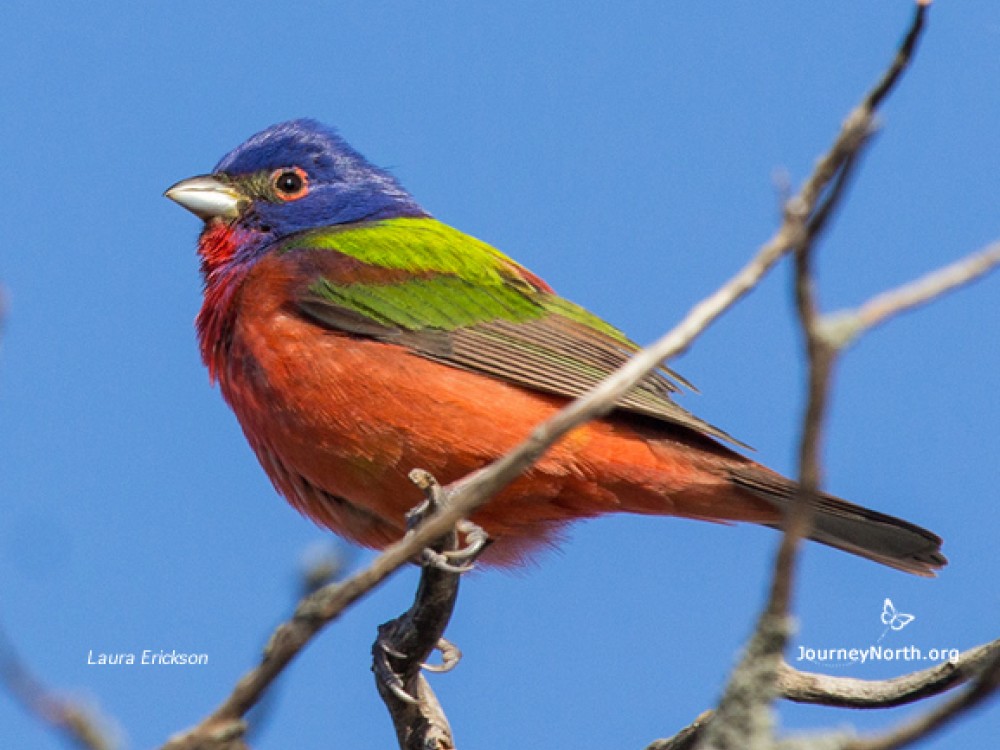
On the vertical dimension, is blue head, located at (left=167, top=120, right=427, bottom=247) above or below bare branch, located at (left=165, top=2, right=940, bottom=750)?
above

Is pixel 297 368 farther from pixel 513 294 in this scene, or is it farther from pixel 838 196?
pixel 838 196

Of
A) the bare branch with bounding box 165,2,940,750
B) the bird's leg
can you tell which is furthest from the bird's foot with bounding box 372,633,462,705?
the bare branch with bounding box 165,2,940,750

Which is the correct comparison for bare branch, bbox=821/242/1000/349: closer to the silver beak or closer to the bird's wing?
the bird's wing

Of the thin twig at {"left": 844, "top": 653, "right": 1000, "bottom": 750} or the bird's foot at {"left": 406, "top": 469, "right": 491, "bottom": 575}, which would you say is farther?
the bird's foot at {"left": 406, "top": 469, "right": 491, "bottom": 575}

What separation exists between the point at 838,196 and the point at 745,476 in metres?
3.66

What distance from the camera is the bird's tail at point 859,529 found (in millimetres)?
5520

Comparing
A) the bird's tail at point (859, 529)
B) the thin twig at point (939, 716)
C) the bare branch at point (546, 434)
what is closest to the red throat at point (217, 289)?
the bird's tail at point (859, 529)

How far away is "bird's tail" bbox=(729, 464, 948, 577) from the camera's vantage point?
5520 millimetres

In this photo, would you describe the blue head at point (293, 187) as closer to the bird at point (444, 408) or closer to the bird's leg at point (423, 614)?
the bird at point (444, 408)

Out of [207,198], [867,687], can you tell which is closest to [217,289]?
[207,198]

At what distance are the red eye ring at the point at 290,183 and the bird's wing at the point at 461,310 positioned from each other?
0.33 m

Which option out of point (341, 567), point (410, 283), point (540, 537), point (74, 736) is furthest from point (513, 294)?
point (74, 736)

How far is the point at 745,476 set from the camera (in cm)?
554

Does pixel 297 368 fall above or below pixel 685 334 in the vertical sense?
above
